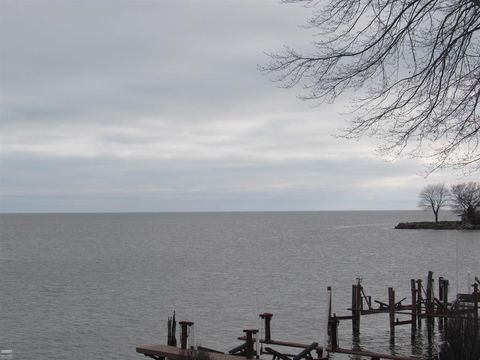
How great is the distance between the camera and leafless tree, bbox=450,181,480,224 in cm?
13338

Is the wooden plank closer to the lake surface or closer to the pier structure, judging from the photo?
the pier structure

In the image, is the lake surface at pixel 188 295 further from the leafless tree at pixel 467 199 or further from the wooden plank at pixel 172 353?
the leafless tree at pixel 467 199

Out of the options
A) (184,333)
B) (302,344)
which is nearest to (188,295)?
(302,344)

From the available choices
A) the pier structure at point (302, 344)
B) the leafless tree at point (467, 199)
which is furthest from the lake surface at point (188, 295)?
the leafless tree at point (467, 199)

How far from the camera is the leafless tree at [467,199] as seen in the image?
13338cm

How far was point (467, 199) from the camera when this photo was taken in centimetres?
13412

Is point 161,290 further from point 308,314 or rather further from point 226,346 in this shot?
point 226,346

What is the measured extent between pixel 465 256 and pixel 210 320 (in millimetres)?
51503

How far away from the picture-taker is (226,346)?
26.0 m

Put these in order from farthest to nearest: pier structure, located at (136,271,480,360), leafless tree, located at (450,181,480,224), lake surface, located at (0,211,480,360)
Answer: leafless tree, located at (450,181,480,224), lake surface, located at (0,211,480,360), pier structure, located at (136,271,480,360)

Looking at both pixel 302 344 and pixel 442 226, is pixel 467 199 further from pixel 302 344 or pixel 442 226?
pixel 302 344

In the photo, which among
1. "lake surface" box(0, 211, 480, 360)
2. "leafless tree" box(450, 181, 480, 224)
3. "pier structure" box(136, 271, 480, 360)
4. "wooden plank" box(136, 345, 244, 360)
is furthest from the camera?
"leafless tree" box(450, 181, 480, 224)

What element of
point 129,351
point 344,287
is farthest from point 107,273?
point 129,351

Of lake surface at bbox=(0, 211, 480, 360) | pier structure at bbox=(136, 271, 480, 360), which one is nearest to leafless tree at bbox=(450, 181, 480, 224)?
lake surface at bbox=(0, 211, 480, 360)
